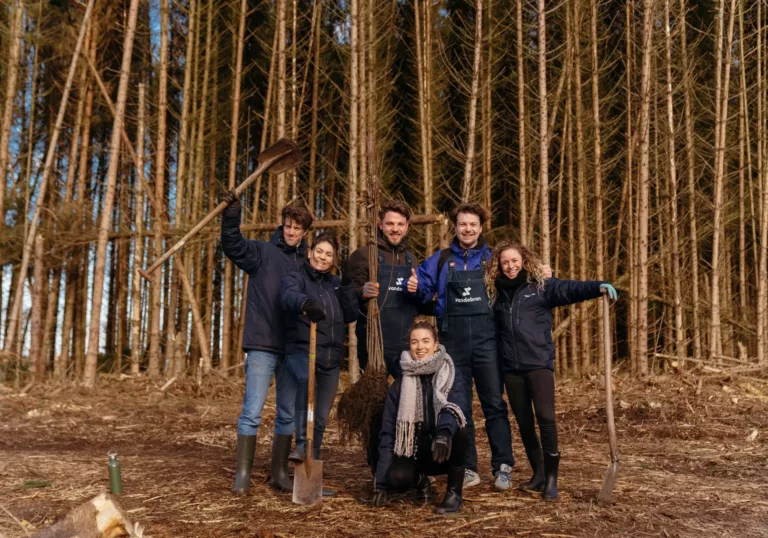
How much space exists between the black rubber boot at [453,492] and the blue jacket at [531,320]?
0.80 metres

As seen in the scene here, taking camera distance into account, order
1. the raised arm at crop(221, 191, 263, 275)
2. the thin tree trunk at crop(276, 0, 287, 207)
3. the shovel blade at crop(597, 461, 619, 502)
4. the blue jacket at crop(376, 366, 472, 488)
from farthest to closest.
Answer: the thin tree trunk at crop(276, 0, 287, 207)
the raised arm at crop(221, 191, 263, 275)
the shovel blade at crop(597, 461, 619, 502)
the blue jacket at crop(376, 366, 472, 488)

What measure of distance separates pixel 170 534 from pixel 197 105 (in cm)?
1043

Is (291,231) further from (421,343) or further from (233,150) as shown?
(233,150)

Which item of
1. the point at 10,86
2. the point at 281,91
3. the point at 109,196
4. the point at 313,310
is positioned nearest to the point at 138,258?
the point at 109,196

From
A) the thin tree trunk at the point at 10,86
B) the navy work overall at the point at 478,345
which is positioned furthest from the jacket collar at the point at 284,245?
the thin tree trunk at the point at 10,86

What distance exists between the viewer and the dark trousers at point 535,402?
4570mm

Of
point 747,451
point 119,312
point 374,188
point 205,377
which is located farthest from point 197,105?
point 747,451

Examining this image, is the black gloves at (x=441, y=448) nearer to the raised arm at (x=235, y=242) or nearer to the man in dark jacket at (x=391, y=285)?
the man in dark jacket at (x=391, y=285)

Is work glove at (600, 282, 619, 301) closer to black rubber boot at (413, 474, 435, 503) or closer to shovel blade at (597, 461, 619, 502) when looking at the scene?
shovel blade at (597, 461, 619, 502)

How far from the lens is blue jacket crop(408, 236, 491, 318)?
193 inches

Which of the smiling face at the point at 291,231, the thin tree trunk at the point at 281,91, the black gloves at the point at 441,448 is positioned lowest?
the black gloves at the point at 441,448

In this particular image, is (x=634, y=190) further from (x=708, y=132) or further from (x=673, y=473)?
(x=673, y=473)

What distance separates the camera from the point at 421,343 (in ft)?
14.0

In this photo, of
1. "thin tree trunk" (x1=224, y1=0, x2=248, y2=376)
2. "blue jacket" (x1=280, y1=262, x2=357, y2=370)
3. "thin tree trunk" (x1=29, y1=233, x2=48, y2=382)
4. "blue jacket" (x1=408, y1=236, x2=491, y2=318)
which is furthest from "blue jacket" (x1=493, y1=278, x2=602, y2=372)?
"thin tree trunk" (x1=29, y1=233, x2=48, y2=382)
